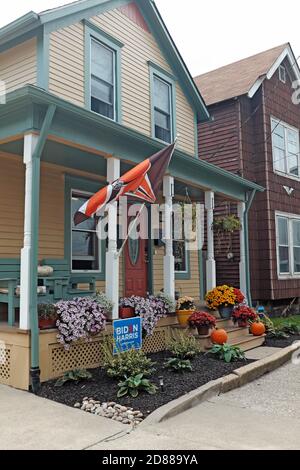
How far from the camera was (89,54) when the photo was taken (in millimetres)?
8758

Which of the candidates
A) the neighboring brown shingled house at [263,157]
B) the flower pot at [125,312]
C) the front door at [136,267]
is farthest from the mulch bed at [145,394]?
the neighboring brown shingled house at [263,157]

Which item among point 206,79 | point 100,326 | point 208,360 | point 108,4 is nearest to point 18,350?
point 100,326

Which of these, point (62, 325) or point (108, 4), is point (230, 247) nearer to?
point (108, 4)

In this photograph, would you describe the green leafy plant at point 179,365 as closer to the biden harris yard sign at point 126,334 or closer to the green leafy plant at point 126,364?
the green leafy plant at point 126,364

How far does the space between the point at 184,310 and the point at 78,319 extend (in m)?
2.60

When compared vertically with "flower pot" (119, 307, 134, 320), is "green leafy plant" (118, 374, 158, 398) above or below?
below

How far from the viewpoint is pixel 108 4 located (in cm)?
928

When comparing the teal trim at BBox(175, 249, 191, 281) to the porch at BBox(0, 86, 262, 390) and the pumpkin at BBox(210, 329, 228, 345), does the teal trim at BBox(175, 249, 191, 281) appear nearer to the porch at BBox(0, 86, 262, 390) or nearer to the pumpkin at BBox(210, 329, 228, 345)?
the porch at BBox(0, 86, 262, 390)

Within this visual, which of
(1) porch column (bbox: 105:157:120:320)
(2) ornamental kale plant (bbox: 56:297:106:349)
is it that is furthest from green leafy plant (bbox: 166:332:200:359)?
(2) ornamental kale plant (bbox: 56:297:106:349)

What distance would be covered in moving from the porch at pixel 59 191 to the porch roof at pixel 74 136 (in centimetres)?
1

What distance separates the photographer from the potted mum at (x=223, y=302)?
29.9 feet

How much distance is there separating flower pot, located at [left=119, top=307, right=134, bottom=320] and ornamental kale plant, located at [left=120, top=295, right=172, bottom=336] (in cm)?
7

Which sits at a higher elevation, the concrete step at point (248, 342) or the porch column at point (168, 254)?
the porch column at point (168, 254)

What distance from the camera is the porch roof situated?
5.87 meters
